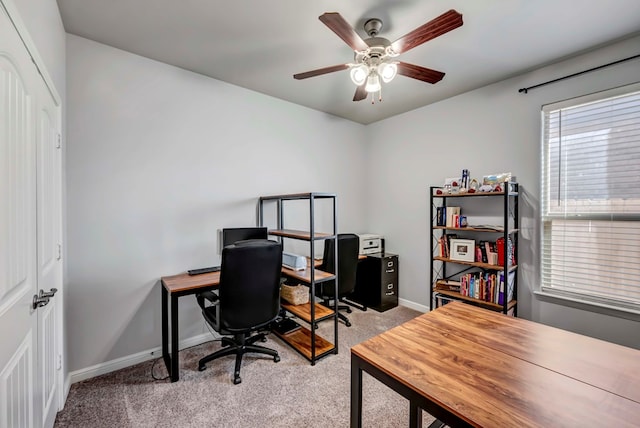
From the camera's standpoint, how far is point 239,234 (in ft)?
9.05

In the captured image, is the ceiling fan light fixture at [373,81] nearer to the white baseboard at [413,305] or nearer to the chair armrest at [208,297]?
the chair armrest at [208,297]

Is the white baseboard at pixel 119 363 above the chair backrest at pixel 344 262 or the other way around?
the other way around

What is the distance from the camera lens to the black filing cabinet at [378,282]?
357 centimetres

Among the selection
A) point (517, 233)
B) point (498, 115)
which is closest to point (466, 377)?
point (517, 233)

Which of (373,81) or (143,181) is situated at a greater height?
(373,81)

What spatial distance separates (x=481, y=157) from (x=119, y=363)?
13.5 ft

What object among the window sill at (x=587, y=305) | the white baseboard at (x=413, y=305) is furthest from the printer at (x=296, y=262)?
the window sill at (x=587, y=305)

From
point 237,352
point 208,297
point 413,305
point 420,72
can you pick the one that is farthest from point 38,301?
point 413,305

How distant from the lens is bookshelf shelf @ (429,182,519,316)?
259cm

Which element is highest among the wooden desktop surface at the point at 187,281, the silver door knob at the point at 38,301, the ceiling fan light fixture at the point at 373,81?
the ceiling fan light fixture at the point at 373,81

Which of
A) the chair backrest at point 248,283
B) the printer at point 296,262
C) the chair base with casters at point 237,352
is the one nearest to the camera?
the chair backrest at point 248,283

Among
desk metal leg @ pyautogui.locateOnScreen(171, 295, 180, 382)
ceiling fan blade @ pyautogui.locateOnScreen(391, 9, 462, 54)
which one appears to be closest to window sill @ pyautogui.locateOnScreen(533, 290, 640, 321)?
ceiling fan blade @ pyautogui.locateOnScreen(391, 9, 462, 54)

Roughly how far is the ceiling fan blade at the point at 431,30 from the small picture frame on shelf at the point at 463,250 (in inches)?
81.5

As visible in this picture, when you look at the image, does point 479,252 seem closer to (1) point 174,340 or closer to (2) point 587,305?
(2) point 587,305
